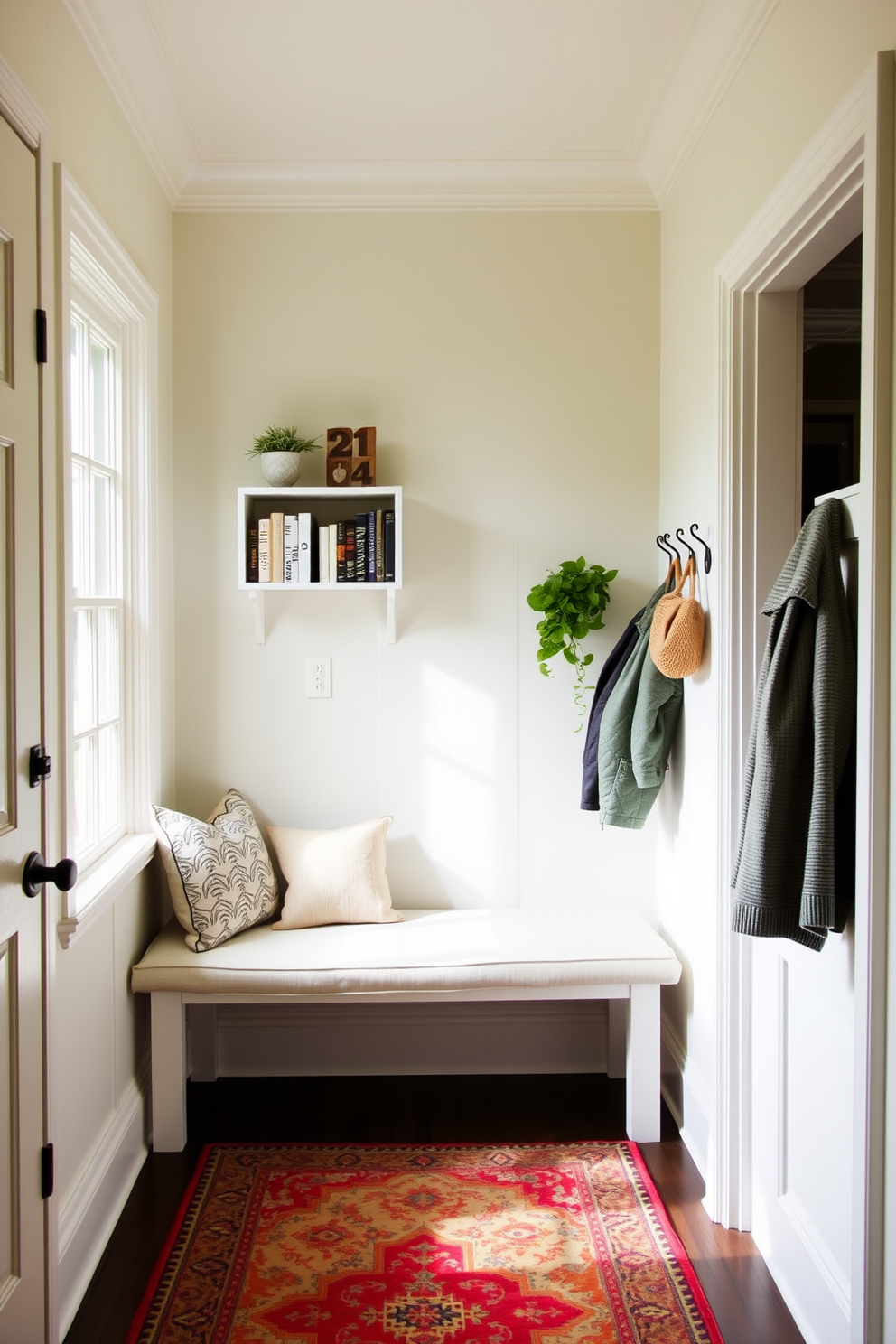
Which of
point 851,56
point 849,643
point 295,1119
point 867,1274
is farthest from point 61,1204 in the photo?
point 851,56

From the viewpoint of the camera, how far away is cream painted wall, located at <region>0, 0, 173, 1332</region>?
1.74 meters

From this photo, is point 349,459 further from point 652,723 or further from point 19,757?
point 19,757

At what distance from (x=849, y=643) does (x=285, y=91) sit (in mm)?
1958

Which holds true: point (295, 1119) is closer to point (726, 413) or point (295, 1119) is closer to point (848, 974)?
point (848, 974)

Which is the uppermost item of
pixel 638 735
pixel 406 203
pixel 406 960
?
pixel 406 203

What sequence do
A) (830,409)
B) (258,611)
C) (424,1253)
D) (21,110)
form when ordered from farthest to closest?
1. (830,409)
2. (258,611)
3. (424,1253)
4. (21,110)

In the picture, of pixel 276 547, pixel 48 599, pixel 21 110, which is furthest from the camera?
pixel 276 547

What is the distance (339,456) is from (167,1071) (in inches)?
68.4

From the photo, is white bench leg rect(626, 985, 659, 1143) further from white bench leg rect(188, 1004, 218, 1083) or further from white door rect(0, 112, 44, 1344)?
white door rect(0, 112, 44, 1344)

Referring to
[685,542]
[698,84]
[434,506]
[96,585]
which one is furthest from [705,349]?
[96,585]

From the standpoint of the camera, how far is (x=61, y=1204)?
6.05 ft

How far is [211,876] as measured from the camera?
251cm

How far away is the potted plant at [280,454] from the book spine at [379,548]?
0.93 ft

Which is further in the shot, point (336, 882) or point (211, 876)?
point (336, 882)
